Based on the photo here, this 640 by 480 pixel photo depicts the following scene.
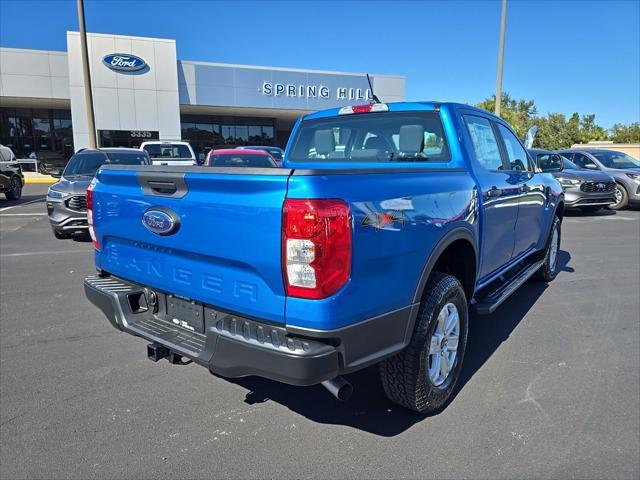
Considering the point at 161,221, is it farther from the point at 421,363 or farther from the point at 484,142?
the point at 484,142

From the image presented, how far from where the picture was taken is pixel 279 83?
3111cm

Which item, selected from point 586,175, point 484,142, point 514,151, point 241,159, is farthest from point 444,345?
point 586,175

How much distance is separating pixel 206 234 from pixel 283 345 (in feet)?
2.26

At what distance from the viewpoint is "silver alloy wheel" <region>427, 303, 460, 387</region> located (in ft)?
9.18

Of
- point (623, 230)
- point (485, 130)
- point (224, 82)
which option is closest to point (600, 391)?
point (485, 130)

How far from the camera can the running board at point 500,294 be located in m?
3.45

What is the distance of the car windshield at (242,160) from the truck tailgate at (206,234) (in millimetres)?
9162

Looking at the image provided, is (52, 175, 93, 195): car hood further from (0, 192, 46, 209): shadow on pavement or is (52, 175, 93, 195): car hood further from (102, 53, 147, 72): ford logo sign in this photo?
(102, 53, 147, 72): ford logo sign

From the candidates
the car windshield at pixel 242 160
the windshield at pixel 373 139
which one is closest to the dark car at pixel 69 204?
the car windshield at pixel 242 160

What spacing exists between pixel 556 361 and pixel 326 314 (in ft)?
8.62

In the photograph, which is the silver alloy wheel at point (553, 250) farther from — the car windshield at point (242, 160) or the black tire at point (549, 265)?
the car windshield at point (242, 160)

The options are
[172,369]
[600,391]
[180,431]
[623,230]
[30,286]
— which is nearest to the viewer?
[180,431]

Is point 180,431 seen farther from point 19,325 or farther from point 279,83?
point 279,83

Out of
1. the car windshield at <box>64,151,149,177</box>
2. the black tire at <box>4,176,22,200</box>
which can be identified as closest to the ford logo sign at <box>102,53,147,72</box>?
the black tire at <box>4,176,22,200</box>
